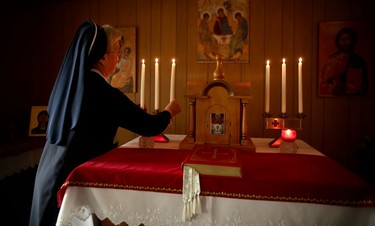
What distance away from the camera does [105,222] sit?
4.02 ft

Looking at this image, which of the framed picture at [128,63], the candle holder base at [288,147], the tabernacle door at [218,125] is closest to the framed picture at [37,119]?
the framed picture at [128,63]

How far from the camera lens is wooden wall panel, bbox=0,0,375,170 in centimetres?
226

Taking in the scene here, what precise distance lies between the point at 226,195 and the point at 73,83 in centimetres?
88

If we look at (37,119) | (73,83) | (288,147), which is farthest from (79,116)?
(37,119)

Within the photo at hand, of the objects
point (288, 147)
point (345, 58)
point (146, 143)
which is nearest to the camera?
point (288, 147)

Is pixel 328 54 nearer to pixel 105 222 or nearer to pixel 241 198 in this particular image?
pixel 241 198

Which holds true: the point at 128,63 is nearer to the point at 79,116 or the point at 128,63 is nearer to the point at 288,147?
the point at 79,116

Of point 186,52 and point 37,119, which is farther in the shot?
point 37,119

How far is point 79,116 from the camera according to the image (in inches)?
44.4

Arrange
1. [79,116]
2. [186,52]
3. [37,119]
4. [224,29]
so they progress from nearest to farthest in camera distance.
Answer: [79,116] < [224,29] < [186,52] < [37,119]

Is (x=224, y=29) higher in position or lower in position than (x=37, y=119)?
higher

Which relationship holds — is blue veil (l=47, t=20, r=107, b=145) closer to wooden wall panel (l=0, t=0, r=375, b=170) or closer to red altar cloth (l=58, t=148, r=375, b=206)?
red altar cloth (l=58, t=148, r=375, b=206)

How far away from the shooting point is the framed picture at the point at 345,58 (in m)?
2.16

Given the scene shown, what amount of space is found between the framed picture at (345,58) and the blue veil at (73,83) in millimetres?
2015
